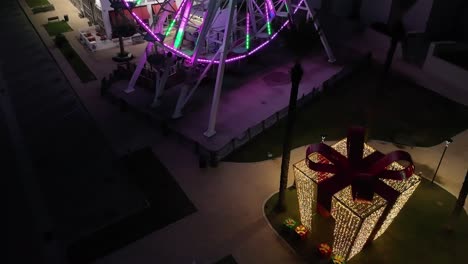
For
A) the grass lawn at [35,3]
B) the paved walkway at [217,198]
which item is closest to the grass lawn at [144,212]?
the paved walkway at [217,198]

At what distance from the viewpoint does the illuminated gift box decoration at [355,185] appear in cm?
1451

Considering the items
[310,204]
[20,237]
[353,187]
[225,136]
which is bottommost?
[20,237]

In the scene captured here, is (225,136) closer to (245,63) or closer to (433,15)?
(245,63)

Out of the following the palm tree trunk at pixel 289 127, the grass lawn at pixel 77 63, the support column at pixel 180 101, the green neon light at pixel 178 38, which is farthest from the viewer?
the grass lawn at pixel 77 63

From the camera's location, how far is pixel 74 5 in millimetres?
48531

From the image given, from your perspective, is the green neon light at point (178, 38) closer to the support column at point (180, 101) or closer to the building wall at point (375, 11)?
the support column at point (180, 101)

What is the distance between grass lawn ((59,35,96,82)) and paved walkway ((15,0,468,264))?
21.3ft

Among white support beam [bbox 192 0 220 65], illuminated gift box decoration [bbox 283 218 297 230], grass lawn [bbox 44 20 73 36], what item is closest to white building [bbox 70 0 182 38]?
grass lawn [bbox 44 20 73 36]

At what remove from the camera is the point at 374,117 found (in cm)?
2739

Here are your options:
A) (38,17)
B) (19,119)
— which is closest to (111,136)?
(19,119)

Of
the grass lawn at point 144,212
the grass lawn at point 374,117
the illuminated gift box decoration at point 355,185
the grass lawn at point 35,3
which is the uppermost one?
the illuminated gift box decoration at point 355,185

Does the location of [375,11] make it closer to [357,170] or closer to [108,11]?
[108,11]

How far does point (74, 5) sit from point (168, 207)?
122ft

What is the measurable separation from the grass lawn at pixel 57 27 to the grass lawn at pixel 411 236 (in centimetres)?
3250
